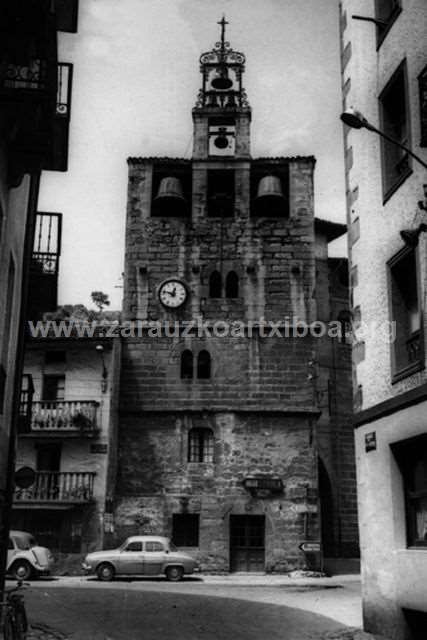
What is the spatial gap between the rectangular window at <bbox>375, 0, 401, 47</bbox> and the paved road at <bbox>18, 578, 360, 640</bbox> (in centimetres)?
1008

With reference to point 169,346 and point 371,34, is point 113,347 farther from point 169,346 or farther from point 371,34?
point 371,34

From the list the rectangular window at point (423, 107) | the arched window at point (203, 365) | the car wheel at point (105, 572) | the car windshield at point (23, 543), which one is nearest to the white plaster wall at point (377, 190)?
the rectangular window at point (423, 107)

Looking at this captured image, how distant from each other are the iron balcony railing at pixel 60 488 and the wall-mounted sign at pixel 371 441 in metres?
17.7

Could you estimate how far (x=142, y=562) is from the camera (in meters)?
24.0

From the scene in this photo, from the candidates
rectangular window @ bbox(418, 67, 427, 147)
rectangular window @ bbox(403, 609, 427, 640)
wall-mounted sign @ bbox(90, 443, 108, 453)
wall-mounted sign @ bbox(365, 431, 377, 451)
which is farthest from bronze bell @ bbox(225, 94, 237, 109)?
rectangular window @ bbox(403, 609, 427, 640)

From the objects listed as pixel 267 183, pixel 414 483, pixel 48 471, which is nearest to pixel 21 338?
pixel 414 483

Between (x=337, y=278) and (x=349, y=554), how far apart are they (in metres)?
12.8

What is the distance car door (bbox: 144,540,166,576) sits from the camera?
23891 mm

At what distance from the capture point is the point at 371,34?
46.4ft

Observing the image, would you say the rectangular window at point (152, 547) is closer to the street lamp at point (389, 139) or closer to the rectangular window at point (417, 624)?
the rectangular window at point (417, 624)

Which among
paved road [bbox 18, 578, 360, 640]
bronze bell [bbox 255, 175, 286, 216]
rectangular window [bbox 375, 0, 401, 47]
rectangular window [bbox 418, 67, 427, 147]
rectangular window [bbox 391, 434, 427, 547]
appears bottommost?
paved road [bbox 18, 578, 360, 640]

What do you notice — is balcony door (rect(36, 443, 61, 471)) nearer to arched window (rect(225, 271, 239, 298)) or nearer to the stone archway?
arched window (rect(225, 271, 239, 298))

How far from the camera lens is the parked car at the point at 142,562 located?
2394 cm

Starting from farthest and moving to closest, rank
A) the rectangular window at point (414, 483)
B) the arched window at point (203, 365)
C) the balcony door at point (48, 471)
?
1. the arched window at point (203, 365)
2. the balcony door at point (48, 471)
3. the rectangular window at point (414, 483)
